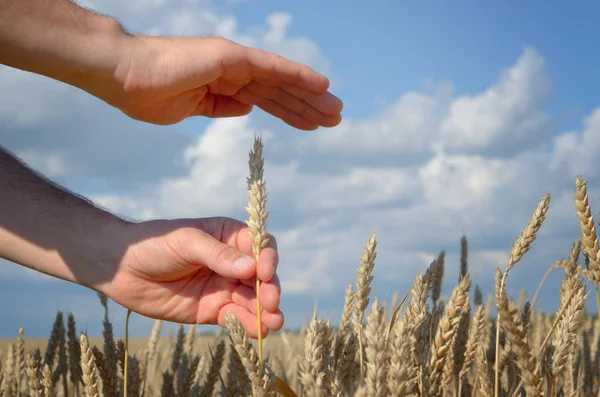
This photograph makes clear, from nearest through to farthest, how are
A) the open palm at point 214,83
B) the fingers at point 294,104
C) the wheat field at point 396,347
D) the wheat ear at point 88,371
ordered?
the wheat field at point 396,347 < the open palm at point 214,83 < the wheat ear at point 88,371 < the fingers at point 294,104

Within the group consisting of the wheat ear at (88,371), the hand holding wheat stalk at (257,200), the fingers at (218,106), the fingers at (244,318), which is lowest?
the wheat ear at (88,371)

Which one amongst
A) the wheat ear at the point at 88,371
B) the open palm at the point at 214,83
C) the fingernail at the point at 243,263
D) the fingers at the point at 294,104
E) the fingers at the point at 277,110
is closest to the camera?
the fingernail at the point at 243,263

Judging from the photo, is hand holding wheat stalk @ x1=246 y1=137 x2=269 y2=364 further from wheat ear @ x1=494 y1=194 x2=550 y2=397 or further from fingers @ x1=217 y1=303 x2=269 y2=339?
wheat ear @ x1=494 y1=194 x2=550 y2=397

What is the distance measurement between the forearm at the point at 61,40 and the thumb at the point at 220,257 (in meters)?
0.60

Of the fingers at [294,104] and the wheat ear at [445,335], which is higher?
the fingers at [294,104]

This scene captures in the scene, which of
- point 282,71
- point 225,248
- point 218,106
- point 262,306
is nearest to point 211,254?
point 225,248

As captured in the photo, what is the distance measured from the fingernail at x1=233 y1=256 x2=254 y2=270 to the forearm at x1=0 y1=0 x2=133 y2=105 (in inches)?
29.4

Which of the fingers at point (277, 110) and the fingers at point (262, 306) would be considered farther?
the fingers at point (277, 110)

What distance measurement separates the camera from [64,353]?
11.7ft

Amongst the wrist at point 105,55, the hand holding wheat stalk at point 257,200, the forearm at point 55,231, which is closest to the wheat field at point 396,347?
the hand holding wheat stalk at point 257,200

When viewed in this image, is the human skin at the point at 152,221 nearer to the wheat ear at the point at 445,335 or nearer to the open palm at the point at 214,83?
the open palm at the point at 214,83

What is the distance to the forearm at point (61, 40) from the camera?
2043 millimetres

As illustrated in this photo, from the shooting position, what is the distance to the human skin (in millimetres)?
2006

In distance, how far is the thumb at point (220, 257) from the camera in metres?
1.84
